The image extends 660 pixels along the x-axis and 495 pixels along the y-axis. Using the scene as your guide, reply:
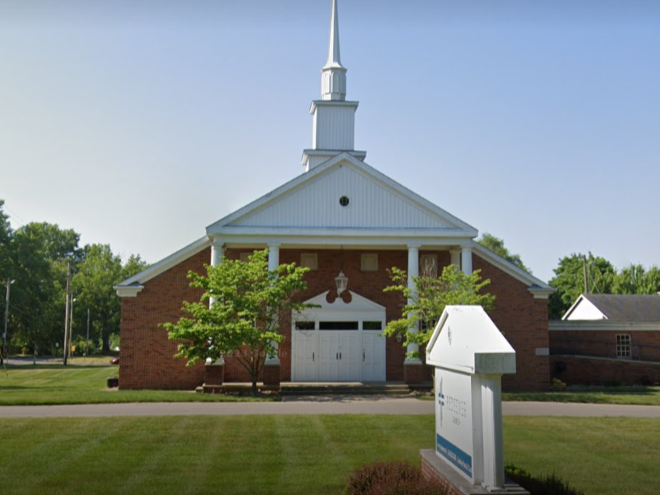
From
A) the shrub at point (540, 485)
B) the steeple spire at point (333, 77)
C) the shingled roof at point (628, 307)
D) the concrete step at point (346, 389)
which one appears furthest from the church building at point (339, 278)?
the shrub at point (540, 485)

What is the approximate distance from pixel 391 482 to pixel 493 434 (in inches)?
58.2

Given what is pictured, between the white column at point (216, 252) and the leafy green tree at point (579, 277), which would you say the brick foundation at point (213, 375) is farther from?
the leafy green tree at point (579, 277)

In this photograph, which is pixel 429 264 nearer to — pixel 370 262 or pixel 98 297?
pixel 370 262

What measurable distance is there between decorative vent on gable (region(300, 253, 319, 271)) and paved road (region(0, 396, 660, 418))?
26.2ft

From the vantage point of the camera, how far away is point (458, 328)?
891 centimetres

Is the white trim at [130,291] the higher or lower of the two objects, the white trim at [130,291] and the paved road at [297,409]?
the higher

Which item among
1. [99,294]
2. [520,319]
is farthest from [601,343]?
[99,294]

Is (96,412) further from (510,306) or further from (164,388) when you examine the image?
(510,306)

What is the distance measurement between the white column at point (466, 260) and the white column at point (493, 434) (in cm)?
1933

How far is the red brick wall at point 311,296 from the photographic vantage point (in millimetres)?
27344

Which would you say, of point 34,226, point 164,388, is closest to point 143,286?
point 164,388

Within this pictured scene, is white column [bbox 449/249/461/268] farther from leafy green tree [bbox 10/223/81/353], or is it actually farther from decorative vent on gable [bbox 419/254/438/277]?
leafy green tree [bbox 10/223/81/353]

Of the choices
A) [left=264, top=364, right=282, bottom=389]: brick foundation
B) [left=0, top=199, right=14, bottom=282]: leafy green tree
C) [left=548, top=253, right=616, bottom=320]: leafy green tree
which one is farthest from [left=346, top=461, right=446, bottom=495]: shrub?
[left=548, top=253, right=616, bottom=320]: leafy green tree

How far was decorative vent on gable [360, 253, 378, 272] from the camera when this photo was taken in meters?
29.6
